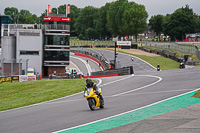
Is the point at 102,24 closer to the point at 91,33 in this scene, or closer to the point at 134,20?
the point at 91,33

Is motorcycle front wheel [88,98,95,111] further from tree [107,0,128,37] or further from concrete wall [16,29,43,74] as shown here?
tree [107,0,128,37]

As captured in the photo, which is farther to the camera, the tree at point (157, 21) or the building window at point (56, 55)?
the tree at point (157, 21)

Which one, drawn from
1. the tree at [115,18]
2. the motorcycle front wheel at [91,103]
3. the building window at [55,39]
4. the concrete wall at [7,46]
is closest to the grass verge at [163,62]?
the building window at [55,39]

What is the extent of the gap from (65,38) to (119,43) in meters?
44.7

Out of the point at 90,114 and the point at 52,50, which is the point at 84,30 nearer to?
the point at 52,50

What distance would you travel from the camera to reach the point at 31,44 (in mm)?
64562

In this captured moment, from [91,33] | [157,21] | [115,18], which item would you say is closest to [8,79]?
[115,18]

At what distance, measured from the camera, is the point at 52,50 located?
6556 centimetres

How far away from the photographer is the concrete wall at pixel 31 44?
64312 millimetres

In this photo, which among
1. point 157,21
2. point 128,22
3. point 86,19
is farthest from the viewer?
point 86,19

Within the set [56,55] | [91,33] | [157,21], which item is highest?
[157,21]

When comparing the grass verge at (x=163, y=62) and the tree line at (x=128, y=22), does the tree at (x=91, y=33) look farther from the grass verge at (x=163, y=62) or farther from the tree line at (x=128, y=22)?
the grass verge at (x=163, y=62)

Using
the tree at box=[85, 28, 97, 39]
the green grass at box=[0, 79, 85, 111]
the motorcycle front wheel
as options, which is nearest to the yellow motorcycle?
the motorcycle front wheel

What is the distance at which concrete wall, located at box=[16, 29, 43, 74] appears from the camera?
2532 inches
